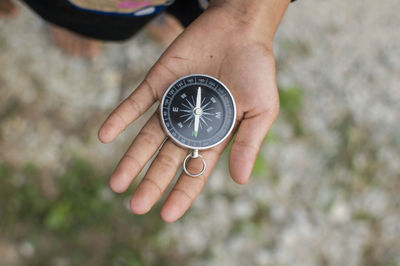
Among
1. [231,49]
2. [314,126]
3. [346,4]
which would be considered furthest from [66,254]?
[346,4]

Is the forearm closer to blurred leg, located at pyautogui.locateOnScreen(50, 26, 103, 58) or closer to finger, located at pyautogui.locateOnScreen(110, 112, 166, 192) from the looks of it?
finger, located at pyautogui.locateOnScreen(110, 112, 166, 192)

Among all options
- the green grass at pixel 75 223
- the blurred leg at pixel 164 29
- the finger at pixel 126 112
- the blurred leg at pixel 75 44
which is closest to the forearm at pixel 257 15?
the finger at pixel 126 112

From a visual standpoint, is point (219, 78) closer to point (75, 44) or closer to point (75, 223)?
point (75, 223)

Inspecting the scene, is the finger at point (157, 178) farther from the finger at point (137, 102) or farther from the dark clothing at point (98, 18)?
the dark clothing at point (98, 18)

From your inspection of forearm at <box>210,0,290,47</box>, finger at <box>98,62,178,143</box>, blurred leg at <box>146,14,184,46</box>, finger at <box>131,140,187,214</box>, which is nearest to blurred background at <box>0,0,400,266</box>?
blurred leg at <box>146,14,184,46</box>

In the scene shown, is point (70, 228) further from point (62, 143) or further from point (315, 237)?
point (315, 237)

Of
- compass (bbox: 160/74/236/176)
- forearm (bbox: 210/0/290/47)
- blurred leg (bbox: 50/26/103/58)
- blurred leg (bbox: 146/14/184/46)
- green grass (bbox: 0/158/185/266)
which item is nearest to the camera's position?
compass (bbox: 160/74/236/176)
